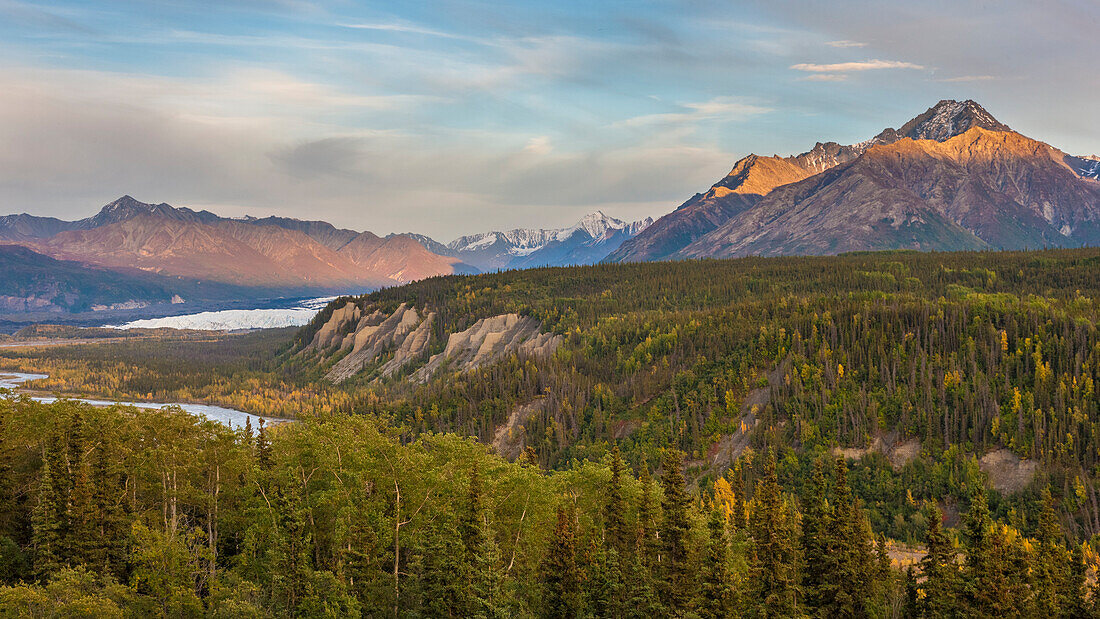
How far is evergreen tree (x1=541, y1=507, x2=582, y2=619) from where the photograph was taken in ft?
171

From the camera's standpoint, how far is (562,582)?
52.6m

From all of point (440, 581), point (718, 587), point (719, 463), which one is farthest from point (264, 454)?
point (719, 463)

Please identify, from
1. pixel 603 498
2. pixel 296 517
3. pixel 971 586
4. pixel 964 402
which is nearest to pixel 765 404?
pixel 964 402

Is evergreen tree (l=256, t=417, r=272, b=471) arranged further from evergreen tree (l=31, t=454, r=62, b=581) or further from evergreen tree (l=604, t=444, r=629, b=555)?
evergreen tree (l=604, t=444, r=629, b=555)

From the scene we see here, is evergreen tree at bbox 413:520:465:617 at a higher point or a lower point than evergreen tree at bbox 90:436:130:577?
lower

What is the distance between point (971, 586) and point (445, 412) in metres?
127

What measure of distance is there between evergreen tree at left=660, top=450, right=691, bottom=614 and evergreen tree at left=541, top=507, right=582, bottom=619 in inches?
228

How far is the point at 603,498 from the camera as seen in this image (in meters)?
67.1

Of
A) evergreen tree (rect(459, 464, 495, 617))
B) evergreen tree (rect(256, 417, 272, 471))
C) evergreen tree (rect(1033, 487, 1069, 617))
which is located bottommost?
evergreen tree (rect(1033, 487, 1069, 617))

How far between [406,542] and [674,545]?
61.6 feet

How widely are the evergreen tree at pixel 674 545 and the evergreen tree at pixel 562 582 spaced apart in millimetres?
5801

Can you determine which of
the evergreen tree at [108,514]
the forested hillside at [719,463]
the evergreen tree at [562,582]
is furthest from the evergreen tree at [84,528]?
the evergreen tree at [562,582]

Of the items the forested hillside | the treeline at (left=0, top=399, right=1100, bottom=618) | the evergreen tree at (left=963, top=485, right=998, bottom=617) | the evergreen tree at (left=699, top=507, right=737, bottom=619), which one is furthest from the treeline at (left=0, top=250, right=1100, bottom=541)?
the evergreen tree at (left=699, top=507, right=737, bottom=619)

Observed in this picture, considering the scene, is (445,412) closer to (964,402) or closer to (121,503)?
(964,402)
